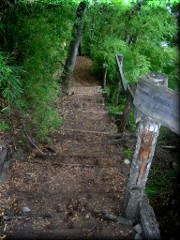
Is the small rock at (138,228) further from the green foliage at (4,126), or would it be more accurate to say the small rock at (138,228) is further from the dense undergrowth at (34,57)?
the green foliage at (4,126)

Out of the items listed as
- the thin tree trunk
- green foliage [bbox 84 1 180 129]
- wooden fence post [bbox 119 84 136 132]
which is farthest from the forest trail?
the thin tree trunk

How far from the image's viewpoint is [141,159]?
2.84m

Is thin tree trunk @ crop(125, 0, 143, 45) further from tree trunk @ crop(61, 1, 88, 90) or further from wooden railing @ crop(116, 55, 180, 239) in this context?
wooden railing @ crop(116, 55, 180, 239)

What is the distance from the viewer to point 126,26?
873cm

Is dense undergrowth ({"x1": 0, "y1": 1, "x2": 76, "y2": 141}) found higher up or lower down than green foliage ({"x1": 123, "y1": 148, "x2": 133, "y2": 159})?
higher up

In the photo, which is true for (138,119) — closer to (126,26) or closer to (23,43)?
(23,43)

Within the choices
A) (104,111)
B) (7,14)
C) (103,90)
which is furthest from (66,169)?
(103,90)

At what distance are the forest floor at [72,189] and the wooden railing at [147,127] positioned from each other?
0.28 meters

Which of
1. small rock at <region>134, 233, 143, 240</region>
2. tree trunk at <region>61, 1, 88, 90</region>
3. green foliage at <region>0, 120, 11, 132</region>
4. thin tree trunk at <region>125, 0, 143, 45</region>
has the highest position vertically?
thin tree trunk at <region>125, 0, 143, 45</region>

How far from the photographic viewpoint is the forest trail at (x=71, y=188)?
9.77 feet

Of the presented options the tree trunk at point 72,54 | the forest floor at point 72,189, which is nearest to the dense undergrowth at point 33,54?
the forest floor at point 72,189

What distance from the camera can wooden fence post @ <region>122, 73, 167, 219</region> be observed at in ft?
8.79

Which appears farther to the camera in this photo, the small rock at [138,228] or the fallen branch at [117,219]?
the fallen branch at [117,219]

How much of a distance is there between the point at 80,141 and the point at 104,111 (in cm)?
242
